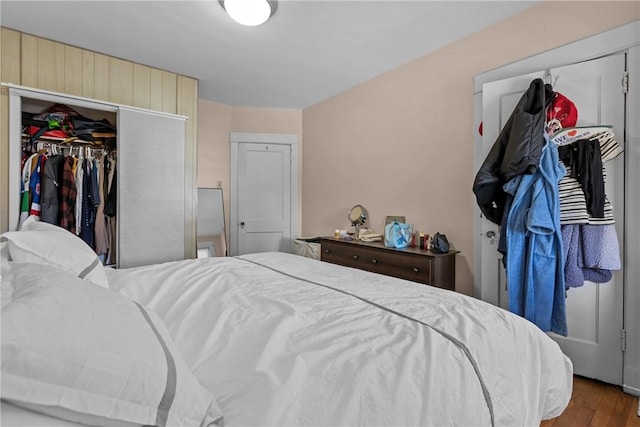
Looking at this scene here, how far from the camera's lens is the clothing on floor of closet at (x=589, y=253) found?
6.09 ft

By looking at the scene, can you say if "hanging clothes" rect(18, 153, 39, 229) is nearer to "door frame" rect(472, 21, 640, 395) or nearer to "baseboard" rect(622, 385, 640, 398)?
"door frame" rect(472, 21, 640, 395)

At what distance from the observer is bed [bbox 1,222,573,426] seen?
1.65ft

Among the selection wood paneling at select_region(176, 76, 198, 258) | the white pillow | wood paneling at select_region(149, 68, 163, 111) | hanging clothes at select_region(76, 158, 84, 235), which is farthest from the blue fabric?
hanging clothes at select_region(76, 158, 84, 235)

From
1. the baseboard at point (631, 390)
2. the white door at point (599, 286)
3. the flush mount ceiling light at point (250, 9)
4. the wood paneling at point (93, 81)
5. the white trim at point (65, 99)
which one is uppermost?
the flush mount ceiling light at point (250, 9)

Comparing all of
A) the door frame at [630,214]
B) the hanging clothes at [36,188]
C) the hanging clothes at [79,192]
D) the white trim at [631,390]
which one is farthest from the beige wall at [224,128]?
the white trim at [631,390]

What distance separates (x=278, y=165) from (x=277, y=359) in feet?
13.3

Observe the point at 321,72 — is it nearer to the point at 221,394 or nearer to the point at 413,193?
the point at 413,193

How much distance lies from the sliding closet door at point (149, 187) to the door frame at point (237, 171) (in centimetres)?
116

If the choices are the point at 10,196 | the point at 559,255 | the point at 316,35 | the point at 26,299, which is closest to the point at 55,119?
the point at 10,196

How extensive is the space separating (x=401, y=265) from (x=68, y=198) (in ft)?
9.78

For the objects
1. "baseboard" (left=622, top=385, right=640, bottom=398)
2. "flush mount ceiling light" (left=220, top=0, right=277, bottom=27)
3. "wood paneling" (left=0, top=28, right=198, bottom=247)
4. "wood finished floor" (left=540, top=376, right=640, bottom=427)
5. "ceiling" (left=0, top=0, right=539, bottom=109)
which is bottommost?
"wood finished floor" (left=540, top=376, right=640, bottom=427)

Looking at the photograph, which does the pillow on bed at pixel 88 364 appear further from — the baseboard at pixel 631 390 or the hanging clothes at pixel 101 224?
the hanging clothes at pixel 101 224

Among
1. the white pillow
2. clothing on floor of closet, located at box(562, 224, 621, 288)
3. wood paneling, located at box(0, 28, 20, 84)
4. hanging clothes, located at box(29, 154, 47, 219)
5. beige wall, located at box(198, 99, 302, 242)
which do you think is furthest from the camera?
beige wall, located at box(198, 99, 302, 242)

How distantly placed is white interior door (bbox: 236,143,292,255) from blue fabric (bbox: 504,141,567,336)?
3.23 m
